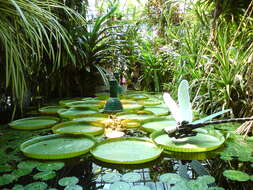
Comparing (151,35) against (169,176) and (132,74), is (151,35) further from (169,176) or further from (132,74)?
(169,176)

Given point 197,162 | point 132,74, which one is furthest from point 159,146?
point 132,74

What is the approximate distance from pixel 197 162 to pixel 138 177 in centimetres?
37

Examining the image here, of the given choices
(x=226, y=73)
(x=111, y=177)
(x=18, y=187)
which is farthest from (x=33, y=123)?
(x=226, y=73)

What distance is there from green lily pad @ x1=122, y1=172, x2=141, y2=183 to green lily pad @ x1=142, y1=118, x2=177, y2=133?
67 cm

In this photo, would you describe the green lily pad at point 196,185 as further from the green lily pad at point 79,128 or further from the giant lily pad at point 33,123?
the giant lily pad at point 33,123

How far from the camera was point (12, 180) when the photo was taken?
1.01m

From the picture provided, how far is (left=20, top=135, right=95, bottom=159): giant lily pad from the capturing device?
4.10 ft

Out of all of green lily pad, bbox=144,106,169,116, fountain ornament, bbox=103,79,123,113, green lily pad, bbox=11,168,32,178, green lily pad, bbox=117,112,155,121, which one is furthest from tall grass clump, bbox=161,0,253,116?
green lily pad, bbox=11,168,32,178

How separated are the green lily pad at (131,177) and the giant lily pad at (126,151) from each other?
0.34 ft

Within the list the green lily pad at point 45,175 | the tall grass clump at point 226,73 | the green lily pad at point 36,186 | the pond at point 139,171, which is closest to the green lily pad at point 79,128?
the pond at point 139,171

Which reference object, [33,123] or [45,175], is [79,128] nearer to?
[33,123]

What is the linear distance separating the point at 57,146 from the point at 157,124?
83 cm

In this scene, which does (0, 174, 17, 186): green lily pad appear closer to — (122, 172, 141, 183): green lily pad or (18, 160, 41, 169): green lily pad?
(18, 160, 41, 169): green lily pad

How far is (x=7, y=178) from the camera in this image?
1019mm
